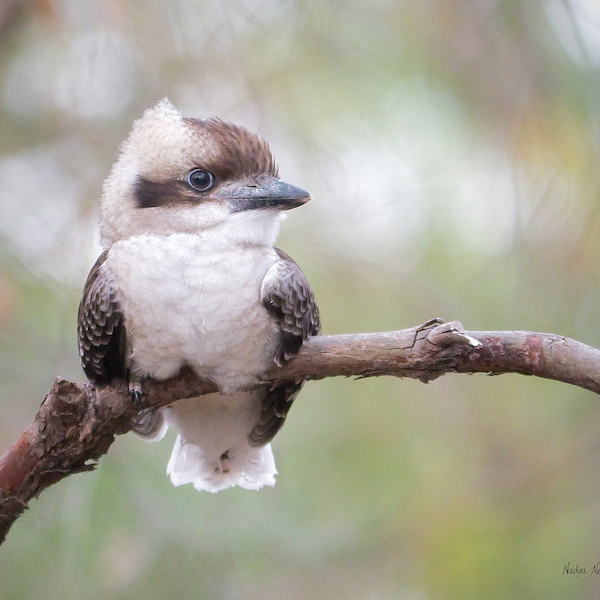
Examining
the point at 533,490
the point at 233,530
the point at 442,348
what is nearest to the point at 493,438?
the point at 533,490

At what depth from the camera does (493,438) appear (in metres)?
5.07

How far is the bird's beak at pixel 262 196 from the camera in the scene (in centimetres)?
315

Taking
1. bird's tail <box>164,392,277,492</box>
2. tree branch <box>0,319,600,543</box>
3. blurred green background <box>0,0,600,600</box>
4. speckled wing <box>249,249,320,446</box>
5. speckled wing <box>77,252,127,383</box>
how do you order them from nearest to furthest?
tree branch <box>0,319,600,543</box> → speckled wing <box>249,249,320,446</box> → speckled wing <box>77,252,127,383</box> → bird's tail <box>164,392,277,492</box> → blurred green background <box>0,0,600,600</box>

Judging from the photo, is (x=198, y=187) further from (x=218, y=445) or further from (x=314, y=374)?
(x=218, y=445)

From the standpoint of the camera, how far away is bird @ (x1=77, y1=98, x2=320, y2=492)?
291cm

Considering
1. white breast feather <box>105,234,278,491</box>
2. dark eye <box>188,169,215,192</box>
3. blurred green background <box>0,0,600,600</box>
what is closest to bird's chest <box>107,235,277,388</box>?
white breast feather <box>105,234,278,491</box>

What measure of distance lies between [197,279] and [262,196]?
423mm

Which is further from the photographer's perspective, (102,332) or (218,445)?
(218,445)

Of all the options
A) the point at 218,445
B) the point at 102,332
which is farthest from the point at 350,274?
the point at 102,332

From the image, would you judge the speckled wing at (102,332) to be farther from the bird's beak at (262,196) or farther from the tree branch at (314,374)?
the bird's beak at (262,196)

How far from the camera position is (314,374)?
2.79 meters

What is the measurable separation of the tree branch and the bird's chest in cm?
9

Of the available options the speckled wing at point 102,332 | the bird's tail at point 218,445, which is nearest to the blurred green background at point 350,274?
the bird's tail at point 218,445

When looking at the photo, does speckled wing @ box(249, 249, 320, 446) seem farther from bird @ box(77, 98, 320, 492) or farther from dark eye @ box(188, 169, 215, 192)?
dark eye @ box(188, 169, 215, 192)
